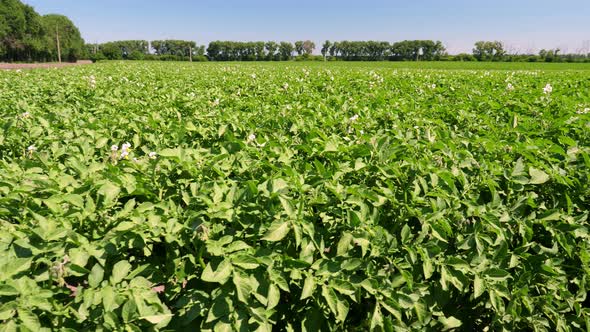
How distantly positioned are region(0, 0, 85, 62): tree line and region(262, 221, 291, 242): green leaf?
86443 millimetres

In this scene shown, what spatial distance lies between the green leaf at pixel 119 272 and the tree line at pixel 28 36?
8629 cm

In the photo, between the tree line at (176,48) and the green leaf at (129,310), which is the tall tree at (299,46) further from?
the green leaf at (129,310)

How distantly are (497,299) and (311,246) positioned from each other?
96 centimetres

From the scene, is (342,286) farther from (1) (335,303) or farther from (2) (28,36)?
(2) (28,36)

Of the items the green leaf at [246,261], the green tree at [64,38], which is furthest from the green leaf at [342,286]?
the green tree at [64,38]

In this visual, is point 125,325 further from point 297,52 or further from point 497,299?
point 297,52

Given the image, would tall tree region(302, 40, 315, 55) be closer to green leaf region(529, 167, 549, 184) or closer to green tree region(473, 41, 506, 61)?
green tree region(473, 41, 506, 61)

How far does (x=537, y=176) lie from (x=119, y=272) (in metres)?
2.28

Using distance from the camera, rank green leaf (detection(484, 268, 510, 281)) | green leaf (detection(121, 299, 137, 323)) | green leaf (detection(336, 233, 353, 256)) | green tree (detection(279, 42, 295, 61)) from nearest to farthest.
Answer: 1. green leaf (detection(121, 299, 137, 323))
2. green leaf (detection(336, 233, 353, 256))
3. green leaf (detection(484, 268, 510, 281))
4. green tree (detection(279, 42, 295, 61))

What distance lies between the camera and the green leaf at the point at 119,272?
4.51 ft

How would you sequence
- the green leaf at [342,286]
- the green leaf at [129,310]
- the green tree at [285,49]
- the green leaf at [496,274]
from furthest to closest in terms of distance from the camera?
the green tree at [285,49], the green leaf at [496,274], the green leaf at [342,286], the green leaf at [129,310]

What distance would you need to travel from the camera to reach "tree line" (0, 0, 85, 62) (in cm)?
7394

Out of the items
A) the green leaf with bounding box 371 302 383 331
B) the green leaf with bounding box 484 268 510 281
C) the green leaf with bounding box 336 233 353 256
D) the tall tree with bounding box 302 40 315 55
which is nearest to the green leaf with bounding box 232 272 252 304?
the green leaf with bounding box 336 233 353 256

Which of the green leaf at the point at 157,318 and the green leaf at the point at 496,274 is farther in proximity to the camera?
the green leaf at the point at 496,274
